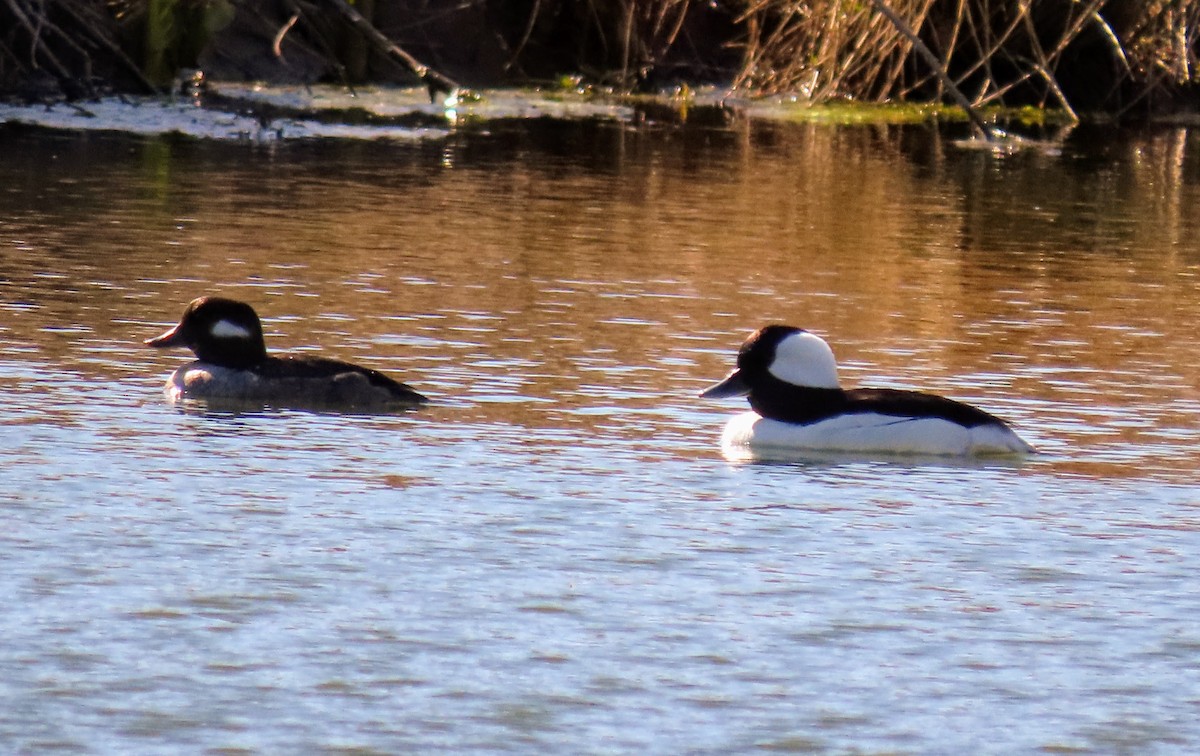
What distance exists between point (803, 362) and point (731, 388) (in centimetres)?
31

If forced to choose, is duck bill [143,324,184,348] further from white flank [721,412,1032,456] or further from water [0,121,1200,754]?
white flank [721,412,1032,456]

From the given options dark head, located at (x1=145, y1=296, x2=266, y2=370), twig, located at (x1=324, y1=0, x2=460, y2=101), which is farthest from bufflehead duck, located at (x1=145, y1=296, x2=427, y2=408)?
twig, located at (x1=324, y1=0, x2=460, y2=101)

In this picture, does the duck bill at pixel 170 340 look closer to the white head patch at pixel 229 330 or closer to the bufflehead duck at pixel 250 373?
the bufflehead duck at pixel 250 373

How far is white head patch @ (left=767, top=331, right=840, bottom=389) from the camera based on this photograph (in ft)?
29.6

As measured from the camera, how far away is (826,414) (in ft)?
29.1

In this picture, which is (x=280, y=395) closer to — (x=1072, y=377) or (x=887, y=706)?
(x=1072, y=377)

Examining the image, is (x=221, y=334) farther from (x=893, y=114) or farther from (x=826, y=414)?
(x=893, y=114)

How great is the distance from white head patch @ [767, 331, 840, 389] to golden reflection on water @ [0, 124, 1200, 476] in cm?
61

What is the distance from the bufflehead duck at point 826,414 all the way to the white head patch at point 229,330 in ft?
6.38

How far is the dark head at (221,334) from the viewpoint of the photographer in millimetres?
9609

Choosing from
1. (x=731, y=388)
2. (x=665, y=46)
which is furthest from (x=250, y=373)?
(x=665, y=46)

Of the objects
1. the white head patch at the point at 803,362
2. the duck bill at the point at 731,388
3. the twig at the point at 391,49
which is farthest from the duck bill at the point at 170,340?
the twig at the point at 391,49

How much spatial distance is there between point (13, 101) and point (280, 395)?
13.6 meters

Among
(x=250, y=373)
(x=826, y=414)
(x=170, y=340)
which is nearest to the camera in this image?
(x=826, y=414)
